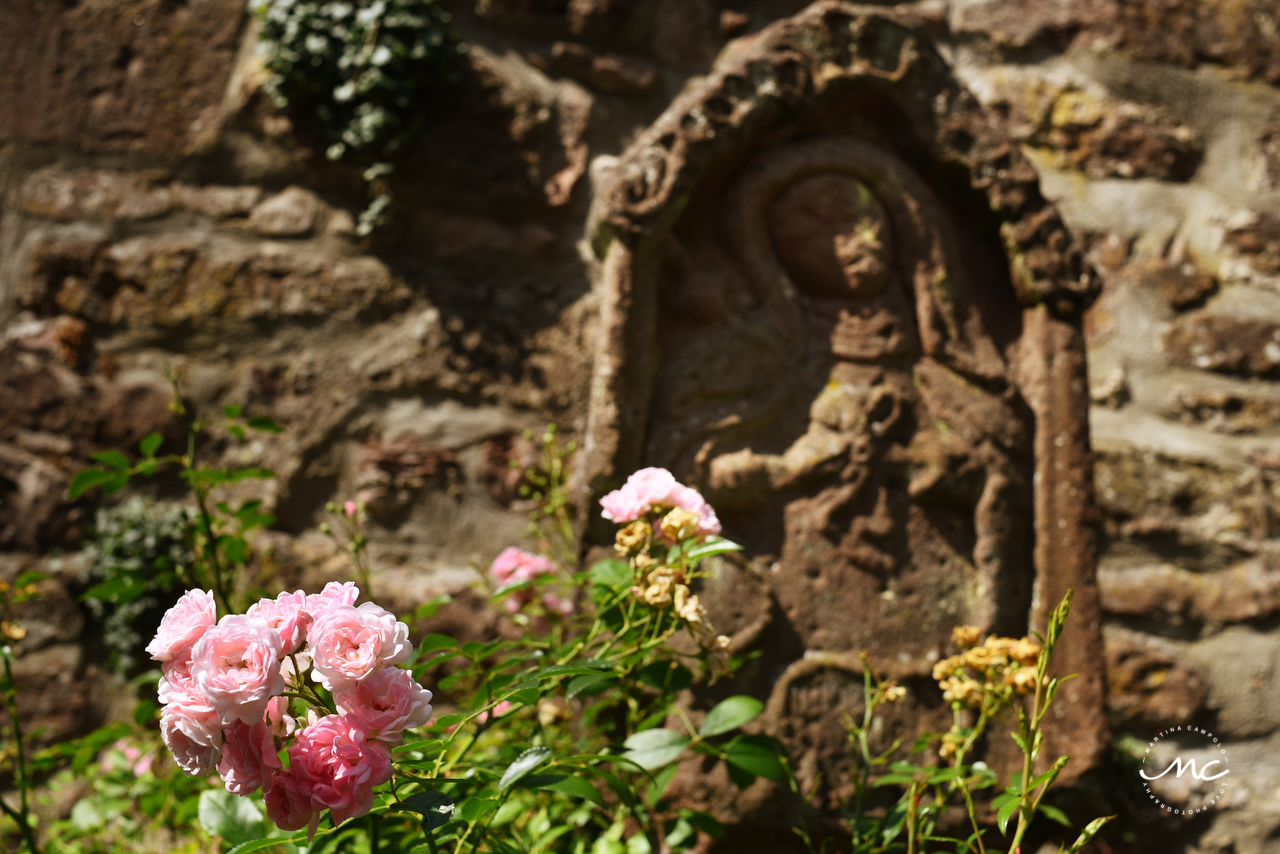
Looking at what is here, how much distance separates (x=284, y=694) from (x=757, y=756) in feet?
1.96

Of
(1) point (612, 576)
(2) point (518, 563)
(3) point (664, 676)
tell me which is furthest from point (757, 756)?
(2) point (518, 563)

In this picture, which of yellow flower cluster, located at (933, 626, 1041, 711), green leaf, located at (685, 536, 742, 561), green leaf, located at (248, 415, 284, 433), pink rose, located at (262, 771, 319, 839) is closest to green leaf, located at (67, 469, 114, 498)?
green leaf, located at (248, 415, 284, 433)

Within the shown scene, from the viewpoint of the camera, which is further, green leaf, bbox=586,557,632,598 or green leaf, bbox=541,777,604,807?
green leaf, bbox=586,557,632,598

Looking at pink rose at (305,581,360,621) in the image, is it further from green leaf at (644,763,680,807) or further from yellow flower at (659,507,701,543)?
green leaf at (644,763,680,807)

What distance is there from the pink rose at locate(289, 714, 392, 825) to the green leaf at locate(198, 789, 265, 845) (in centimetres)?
32

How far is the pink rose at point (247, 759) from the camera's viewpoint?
613mm

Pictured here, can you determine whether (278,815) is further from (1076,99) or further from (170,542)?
(1076,99)

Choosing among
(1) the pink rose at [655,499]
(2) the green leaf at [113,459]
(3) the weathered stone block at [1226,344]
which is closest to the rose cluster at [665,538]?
(1) the pink rose at [655,499]

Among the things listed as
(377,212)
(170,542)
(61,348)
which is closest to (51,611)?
(170,542)

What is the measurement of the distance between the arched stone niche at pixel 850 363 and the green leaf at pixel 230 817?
1.98 ft

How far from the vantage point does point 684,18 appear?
1.94 meters

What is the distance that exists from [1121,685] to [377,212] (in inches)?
71.1

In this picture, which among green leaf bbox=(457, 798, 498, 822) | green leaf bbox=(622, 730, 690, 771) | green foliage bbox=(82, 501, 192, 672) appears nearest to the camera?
green leaf bbox=(457, 798, 498, 822)

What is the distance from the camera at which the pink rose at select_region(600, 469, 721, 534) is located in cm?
93
